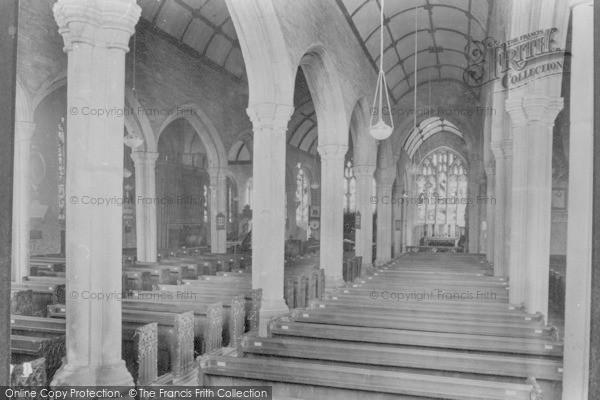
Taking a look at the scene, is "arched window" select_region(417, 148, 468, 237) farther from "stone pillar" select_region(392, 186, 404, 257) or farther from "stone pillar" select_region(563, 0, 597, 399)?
"stone pillar" select_region(563, 0, 597, 399)

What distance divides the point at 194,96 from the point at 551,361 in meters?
14.1

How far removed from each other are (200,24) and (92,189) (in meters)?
12.0

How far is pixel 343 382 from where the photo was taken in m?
4.58

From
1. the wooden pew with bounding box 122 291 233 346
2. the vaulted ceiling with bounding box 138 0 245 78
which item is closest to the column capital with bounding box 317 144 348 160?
the vaulted ceiling with bounding box 138 0 245 78

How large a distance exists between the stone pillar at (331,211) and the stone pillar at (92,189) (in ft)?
28.4

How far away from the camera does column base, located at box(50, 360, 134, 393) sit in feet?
15.5

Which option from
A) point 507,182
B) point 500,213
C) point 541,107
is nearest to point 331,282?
point 500,213

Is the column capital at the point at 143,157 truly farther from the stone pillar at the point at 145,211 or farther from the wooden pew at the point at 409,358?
the wooden pew at the point at 409,358

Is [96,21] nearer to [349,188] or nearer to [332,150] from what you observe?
[332,150]

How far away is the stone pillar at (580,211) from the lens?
3809 mm

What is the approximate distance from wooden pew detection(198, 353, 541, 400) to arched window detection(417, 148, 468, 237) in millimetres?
30904

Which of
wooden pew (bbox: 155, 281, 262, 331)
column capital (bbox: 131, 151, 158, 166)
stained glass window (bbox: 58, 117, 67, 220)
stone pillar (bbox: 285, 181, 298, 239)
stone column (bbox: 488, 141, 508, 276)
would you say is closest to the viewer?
wooden pew (bbox: 155, 281, 262, 331)

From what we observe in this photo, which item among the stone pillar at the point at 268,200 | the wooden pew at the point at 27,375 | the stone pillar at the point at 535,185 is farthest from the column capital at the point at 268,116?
the wooden pew at the point at 27,375

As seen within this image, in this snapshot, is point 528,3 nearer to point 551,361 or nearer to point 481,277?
point 551,361
